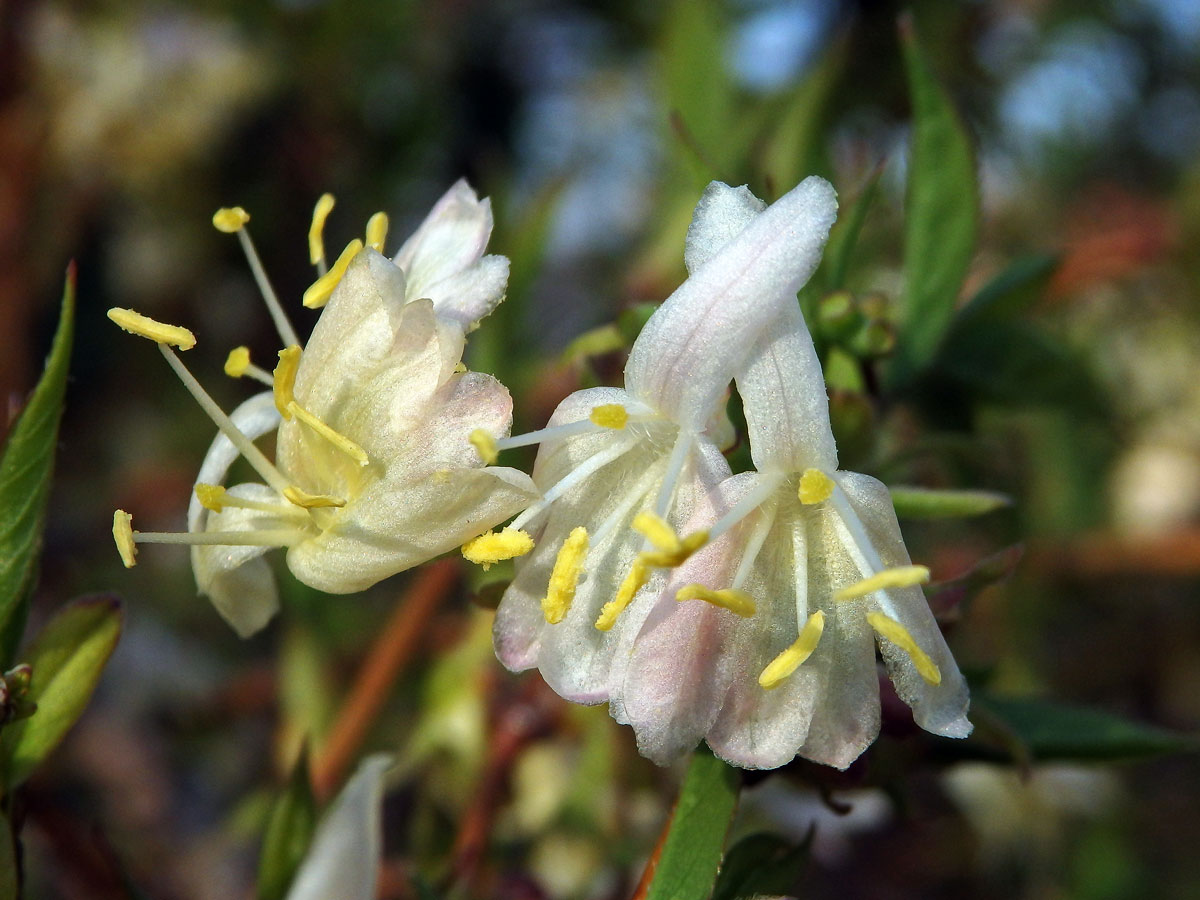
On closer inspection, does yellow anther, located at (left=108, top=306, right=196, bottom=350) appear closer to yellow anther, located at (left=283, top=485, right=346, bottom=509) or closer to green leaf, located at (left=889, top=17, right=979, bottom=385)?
yellow anther, located at (left=283, top=485, right=346, bottom=509)

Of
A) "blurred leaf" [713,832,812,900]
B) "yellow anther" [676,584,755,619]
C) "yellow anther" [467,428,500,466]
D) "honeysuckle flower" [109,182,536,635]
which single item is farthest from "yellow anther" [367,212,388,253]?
"blurred leaf" [713,832,812,900]

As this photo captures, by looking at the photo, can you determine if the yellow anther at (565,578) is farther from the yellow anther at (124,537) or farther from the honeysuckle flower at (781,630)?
the yellow anther at (124,537)

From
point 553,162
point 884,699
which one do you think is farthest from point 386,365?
point 553,162

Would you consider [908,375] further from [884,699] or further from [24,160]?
[24,160]

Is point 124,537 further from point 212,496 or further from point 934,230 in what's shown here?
point 934,230

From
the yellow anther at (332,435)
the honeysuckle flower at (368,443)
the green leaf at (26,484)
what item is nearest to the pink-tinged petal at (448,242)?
the honeysuckle flower at (368,443)

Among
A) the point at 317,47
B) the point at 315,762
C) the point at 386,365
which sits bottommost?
the point at 315,762
